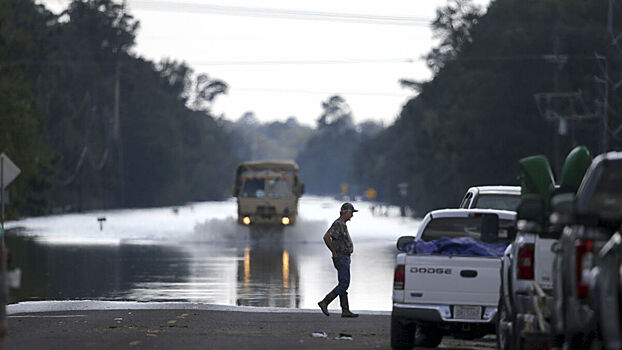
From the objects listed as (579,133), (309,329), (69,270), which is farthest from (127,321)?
(579,133)

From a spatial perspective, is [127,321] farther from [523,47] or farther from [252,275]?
[523,47]

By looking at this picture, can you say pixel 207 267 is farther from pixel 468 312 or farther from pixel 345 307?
pixel 468 312

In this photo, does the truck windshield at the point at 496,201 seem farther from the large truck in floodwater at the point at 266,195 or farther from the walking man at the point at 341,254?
the large truck in floodwater at the point at 266,195

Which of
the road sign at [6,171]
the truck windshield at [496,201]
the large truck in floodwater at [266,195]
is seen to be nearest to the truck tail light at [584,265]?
the truck windshield at [496,201]

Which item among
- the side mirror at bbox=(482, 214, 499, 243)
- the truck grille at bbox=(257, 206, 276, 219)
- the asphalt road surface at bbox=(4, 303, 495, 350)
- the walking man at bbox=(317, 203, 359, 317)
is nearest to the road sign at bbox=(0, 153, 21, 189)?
the asphalt road surface at bbox=(4, 303, 495, 350)

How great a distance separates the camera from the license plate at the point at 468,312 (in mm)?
15633

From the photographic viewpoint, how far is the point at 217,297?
84.8ft

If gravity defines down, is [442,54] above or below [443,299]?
above

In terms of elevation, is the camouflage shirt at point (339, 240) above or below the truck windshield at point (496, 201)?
below

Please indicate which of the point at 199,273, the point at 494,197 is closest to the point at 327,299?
the point at 494,197

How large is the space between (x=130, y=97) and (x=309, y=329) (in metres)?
142

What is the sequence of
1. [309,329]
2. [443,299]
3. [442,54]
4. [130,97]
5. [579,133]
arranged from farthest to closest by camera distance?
1. [130,97]
2. [442,54]
3. [579,133]
4. [309,329]
5. [443,299]

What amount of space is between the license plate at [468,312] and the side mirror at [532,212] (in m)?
3.61

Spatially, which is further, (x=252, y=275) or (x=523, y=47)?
(x=523, y=47)
